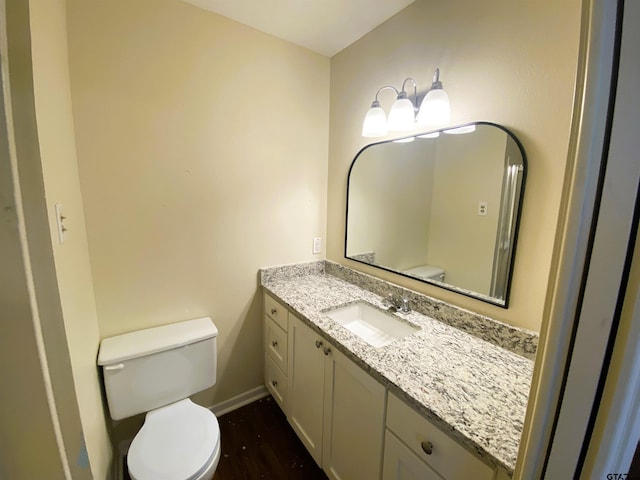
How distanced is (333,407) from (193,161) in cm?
148

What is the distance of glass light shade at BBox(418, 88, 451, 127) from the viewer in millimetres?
1158

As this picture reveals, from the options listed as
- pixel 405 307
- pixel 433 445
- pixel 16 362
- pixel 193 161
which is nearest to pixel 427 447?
pixel 433 445

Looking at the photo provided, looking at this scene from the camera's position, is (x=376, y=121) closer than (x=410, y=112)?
No

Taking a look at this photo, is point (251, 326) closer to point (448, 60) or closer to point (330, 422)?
point (330, 422)

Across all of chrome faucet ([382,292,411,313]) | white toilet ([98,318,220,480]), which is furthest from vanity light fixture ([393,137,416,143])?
white toilet ([98,318,220,480])

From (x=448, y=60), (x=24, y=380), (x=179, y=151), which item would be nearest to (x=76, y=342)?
(x=24, y=380)

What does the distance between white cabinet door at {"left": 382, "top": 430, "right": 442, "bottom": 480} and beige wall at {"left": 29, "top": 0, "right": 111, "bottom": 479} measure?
0.99m

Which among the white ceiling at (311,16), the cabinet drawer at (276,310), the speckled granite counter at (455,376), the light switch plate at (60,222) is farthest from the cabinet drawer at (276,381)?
the white ceiling at (311,16)

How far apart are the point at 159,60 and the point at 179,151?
1.47 feet

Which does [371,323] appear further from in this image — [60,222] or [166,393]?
[60,222]

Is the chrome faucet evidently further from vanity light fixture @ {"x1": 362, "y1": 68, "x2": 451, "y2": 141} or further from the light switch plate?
the light switch plate

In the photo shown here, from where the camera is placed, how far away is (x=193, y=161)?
1.47 m

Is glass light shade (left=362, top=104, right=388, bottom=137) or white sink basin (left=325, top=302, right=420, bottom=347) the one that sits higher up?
glass light shade (left=362, top=104, right=388, bottom=137)

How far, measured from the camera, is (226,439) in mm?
1601
